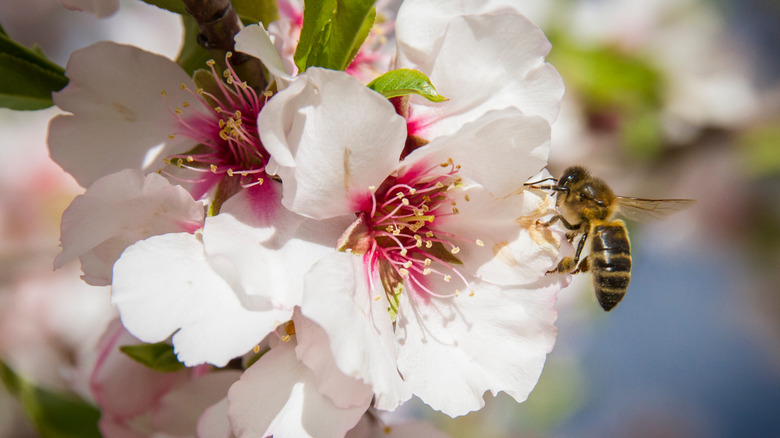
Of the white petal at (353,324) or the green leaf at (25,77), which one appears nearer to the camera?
the white petal at (353,324)

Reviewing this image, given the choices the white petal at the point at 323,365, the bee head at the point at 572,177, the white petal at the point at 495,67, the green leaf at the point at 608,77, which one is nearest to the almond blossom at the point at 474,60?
the white petal at the point at 495,67

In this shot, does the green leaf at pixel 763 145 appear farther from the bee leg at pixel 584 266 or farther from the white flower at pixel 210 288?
the white flower at pixel 210 288

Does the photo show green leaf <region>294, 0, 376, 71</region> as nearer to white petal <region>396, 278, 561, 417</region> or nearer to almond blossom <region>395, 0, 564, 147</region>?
→ almond blossom <region>395, 0, 564, 147</region>

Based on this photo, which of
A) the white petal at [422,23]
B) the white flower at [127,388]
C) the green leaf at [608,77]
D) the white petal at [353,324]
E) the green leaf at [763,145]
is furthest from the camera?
the green leaf at [763,145]

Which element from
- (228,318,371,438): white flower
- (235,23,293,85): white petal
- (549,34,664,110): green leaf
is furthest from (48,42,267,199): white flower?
(549,34,664,110): green leaf

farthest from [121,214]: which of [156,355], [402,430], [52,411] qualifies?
[52,411]

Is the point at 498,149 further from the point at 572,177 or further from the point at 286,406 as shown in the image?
the point at 572,177

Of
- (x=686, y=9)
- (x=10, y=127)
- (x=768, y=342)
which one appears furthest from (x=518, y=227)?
(x=768, y=342)
